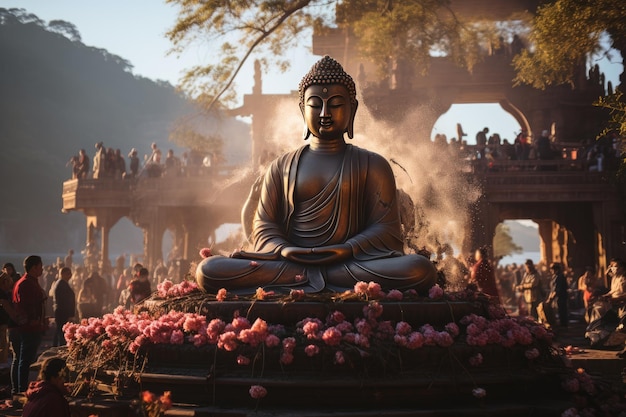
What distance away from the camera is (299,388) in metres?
5.20

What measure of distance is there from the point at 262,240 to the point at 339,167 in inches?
42.1

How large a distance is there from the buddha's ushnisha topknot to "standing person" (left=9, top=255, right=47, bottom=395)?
3.29m

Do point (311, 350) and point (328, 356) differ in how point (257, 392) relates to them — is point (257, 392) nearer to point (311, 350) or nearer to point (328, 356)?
point (311, 350)

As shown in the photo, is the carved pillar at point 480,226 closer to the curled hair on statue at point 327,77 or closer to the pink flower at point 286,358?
the curled hair on statue at point 327,77

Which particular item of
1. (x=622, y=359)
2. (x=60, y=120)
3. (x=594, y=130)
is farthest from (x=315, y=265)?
(x=60, y=120)

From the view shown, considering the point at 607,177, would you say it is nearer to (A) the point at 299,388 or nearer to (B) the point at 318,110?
(B) the point at 318,110

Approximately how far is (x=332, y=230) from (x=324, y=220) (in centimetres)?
13

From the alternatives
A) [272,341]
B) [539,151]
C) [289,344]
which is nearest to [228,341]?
[272,341]

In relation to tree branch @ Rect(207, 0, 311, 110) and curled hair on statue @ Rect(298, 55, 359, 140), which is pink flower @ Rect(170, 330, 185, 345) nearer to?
curled hair on statue @ Rect(298, 55, 359, 140)

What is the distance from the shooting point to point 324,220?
293 inches

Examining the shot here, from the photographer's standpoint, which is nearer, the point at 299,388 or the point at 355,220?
the point at 299,388

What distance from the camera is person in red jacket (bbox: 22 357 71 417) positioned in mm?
4484

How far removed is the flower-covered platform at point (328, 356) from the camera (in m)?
5.21

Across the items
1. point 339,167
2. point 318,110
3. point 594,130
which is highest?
point 594,130
